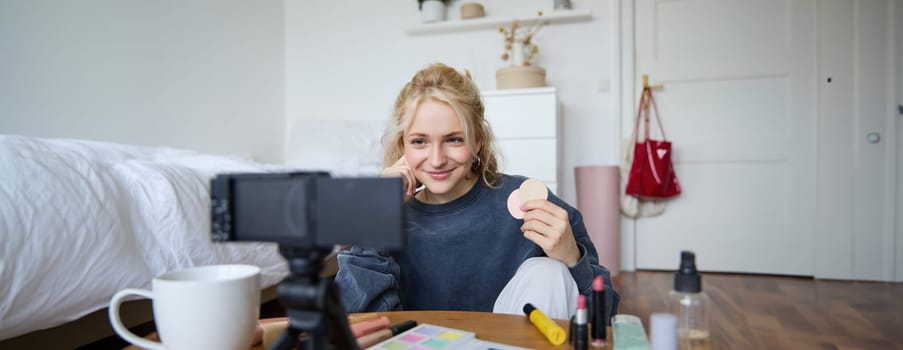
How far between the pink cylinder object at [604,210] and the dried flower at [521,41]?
2.34 ft

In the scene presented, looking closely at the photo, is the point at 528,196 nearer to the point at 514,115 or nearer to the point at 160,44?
the point at 514,115

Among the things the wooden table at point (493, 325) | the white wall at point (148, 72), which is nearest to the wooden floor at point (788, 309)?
the wooden table at point (493, 325)

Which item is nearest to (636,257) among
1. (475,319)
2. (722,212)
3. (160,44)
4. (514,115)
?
(722,212)

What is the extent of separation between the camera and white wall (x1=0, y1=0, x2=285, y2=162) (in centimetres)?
187

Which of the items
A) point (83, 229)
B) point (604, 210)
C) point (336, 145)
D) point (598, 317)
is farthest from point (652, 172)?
point (83, 229)

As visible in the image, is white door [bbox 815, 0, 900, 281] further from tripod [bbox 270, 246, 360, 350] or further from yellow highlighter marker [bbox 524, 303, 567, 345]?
tripod [bbox 270, 246, 360, 350]

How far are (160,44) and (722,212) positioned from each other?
2.98m

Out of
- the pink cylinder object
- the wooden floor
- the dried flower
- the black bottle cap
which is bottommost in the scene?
the wooden floor

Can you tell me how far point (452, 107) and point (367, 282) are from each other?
1.20 feet

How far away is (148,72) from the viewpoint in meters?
2.39

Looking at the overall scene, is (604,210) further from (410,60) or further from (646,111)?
(410,60)

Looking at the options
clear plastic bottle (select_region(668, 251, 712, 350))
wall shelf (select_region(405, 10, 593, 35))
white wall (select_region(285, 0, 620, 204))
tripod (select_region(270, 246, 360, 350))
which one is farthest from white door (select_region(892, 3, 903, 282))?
tripod (select_region(270, 246, 360, 350))

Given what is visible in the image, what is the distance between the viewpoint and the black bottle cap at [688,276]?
1.49 ft

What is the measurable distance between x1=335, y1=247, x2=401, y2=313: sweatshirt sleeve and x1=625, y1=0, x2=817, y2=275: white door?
7.61 ft
